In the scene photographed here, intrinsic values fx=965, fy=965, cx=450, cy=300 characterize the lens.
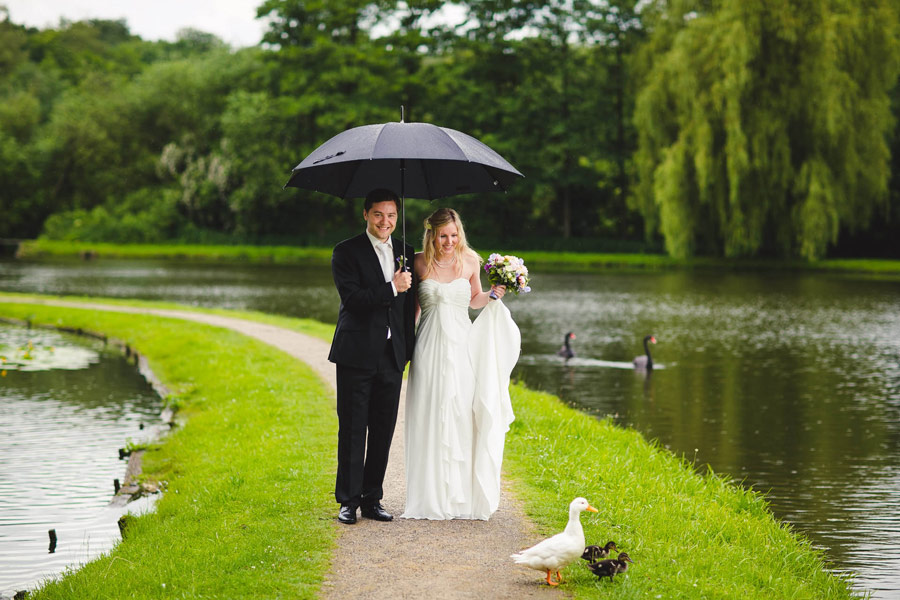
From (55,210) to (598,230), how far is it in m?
35.0

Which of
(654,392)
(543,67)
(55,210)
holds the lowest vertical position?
(654,392)

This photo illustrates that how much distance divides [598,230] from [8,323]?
3706cm

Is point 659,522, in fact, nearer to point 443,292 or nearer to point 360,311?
point 443,292

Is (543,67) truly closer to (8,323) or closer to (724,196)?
(724,196)

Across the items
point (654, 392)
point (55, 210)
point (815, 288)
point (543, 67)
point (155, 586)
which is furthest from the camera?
point (55, 210)

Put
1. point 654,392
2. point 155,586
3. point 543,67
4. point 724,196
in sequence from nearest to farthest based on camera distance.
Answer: point 155,586 → point 654,392 → point 724,196 → point 543,67

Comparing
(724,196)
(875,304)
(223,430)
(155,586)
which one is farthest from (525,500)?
(724,196)

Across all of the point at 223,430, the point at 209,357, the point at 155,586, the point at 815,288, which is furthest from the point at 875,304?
the point at 155,586

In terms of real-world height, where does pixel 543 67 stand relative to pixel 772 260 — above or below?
above

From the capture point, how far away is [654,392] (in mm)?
15281

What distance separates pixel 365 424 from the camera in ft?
21.1

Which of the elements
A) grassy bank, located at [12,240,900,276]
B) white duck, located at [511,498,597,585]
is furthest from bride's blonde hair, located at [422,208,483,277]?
grassy bank, located at [12,240,900,276]

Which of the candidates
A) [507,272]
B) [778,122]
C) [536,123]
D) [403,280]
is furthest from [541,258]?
[403,280]

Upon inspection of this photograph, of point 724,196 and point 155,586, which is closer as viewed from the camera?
point 155,586
